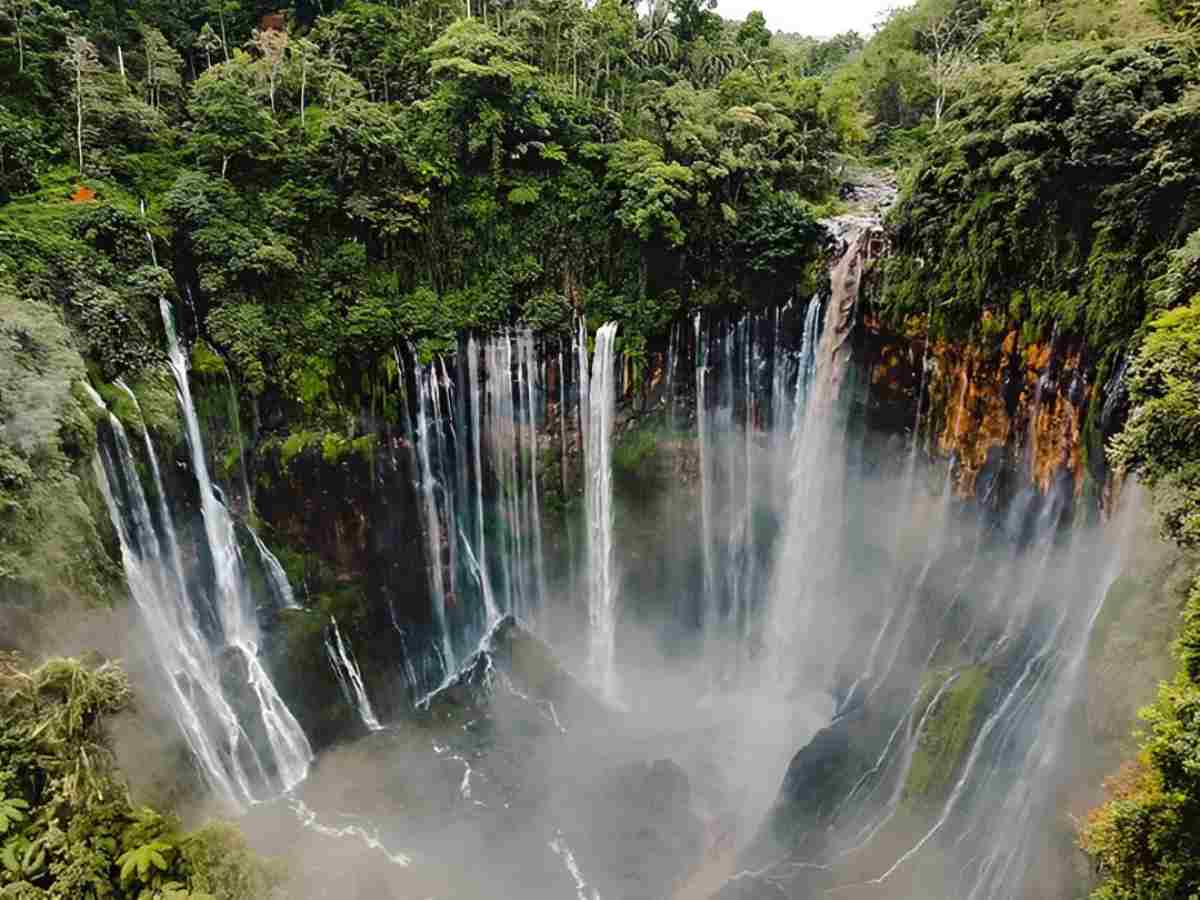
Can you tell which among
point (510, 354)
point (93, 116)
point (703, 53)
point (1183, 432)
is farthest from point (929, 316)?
point (93, 116)

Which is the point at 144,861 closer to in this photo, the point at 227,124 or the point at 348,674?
the point at 348,674

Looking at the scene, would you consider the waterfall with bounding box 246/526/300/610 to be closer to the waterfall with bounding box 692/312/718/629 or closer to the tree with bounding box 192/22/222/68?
the waterfall with bounding box 692/312/718/629

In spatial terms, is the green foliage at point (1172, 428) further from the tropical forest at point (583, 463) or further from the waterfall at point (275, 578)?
the waterfall at point (275, 578)

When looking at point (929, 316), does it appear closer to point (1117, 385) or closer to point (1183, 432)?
point (1117, 385)

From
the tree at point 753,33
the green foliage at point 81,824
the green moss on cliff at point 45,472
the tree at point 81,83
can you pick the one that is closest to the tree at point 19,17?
the tree at point 81,83

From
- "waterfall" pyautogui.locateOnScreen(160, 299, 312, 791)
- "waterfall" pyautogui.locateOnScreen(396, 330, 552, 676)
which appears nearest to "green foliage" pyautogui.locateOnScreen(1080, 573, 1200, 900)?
"waterfall" pyautogui.locateOnScreen(160, 299, 312, 791)

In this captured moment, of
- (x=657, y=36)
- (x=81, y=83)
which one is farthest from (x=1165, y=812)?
(x=657, y=36)

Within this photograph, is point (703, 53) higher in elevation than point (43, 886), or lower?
higher
